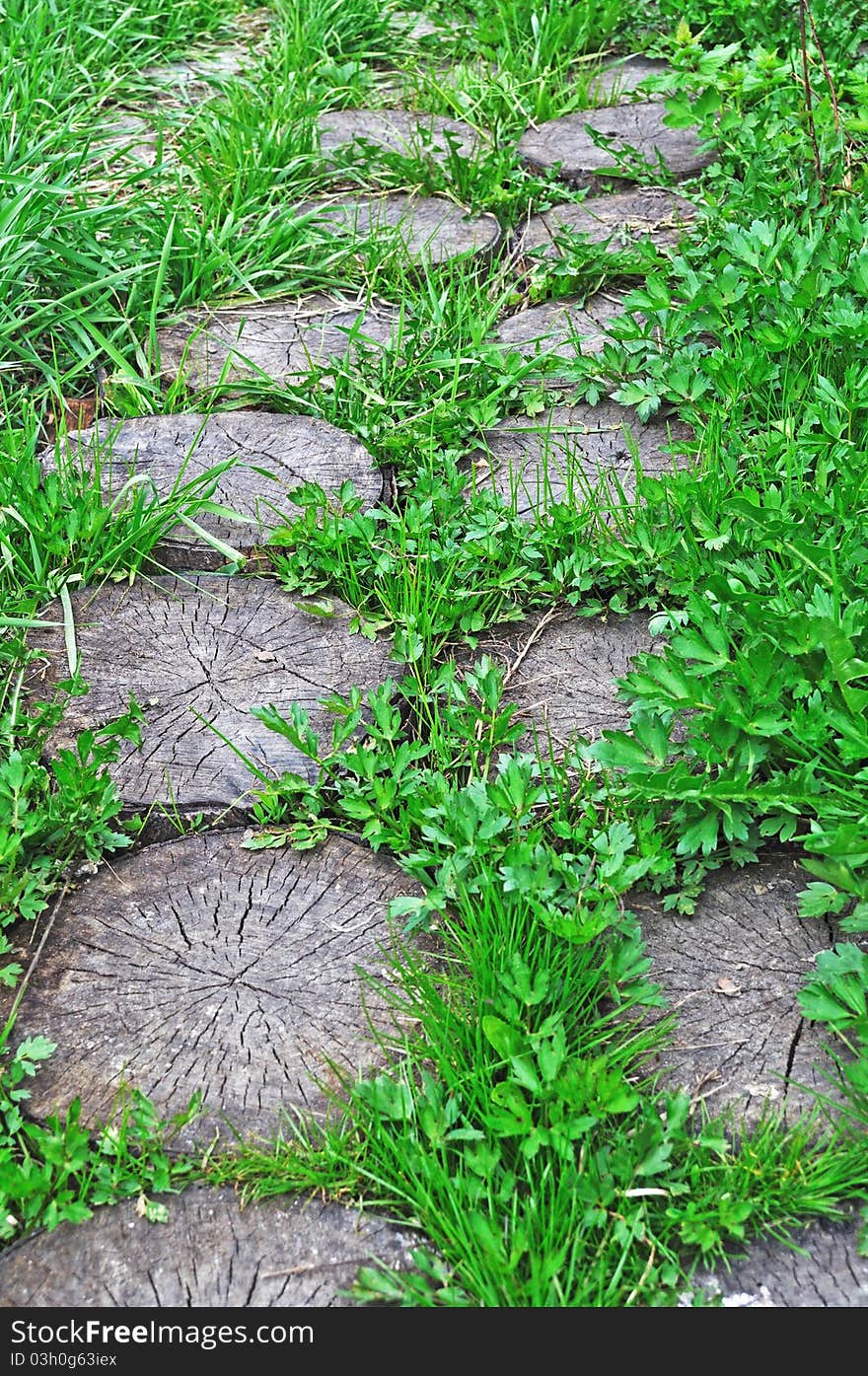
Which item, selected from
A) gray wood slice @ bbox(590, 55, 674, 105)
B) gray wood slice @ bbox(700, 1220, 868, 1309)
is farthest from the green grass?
gray wood slice @ bbox(590, 55, 674, 105)

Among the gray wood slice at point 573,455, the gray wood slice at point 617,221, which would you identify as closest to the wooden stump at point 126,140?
the gray wood slice at point 617,221

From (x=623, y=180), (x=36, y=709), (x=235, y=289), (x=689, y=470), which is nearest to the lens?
(x=36, y=709)

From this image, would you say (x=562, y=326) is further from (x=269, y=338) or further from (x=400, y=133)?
(x=400, y=133)

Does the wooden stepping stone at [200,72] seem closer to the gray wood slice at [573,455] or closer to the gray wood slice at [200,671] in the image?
the gray wood slice at [573,455]

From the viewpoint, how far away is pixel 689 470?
8.63 feet

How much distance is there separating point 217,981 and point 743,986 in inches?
31.7

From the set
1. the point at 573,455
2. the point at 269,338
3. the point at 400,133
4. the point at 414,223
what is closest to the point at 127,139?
the point at 400,133

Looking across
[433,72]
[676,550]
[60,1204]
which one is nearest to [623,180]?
[433,72]

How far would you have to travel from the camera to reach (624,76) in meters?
4.39

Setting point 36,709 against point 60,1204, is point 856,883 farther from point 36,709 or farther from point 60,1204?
point 36,709

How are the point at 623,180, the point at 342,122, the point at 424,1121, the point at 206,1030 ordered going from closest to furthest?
1. the point at 424,1121
2. the point at 206,1030
3. the point at 623,180
4. the point at 342,122

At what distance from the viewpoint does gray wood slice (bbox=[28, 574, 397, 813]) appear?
87.7 inches

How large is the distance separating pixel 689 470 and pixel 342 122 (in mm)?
2312
